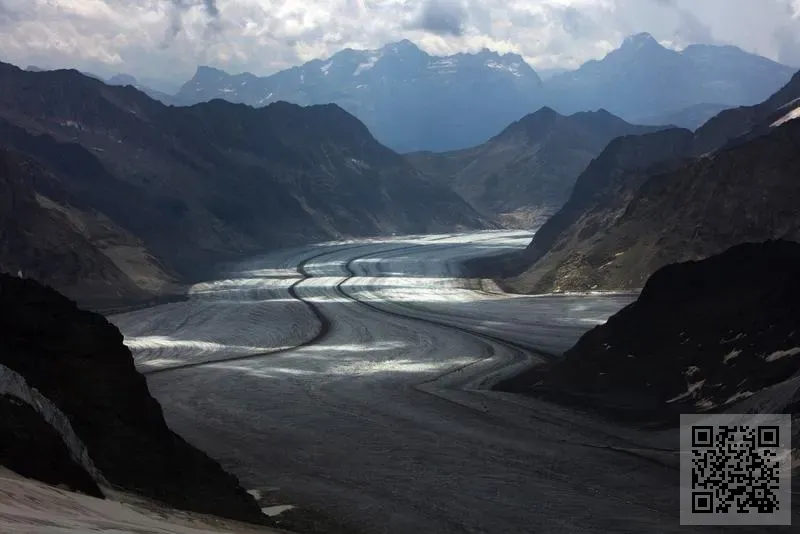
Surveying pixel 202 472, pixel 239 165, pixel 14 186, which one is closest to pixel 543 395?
pixel 202 472

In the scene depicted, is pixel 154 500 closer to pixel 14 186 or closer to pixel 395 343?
pixel 395 343

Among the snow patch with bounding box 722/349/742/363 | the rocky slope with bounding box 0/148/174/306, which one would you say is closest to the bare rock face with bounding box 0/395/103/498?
the snow patch with bounding box 722/349/742/363

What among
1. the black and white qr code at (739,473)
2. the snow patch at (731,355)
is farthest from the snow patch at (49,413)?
the snow patch at (731,355)

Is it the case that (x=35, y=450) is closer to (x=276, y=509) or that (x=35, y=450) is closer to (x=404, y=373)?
(x=276, y=509)

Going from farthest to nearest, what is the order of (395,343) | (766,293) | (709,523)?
(395,343)
(766,293)
(709,523)

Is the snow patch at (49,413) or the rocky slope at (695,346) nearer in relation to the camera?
the snow patch at (49,413)

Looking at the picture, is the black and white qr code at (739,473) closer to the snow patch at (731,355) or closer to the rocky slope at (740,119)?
the snow patch at (731,355)

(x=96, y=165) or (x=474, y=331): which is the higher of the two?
(x=96, y=165)
